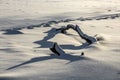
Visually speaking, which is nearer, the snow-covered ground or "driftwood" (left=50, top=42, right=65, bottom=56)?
the snow-covered ground

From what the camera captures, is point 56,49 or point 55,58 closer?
point 55,58

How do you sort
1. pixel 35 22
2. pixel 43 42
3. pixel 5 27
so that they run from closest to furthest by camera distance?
pixel 43 42 < pixel 5 27 < pixel 35 22

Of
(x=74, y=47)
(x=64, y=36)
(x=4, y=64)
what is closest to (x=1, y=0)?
(x=64, y=36)

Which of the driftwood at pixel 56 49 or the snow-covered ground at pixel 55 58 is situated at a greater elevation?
the driftwood at pixel 56 49

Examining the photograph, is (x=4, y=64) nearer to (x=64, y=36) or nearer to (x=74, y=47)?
(x=74, y=47)

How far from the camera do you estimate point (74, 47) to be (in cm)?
505

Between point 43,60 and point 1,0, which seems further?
point 1,0

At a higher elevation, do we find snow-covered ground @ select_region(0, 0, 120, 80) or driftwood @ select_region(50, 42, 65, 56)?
driftwood @ select_region(50, 42, 65, 56)

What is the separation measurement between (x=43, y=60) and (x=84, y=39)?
64.6 inches

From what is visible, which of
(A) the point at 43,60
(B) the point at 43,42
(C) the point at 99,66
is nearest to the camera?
(C) the point at 99,66

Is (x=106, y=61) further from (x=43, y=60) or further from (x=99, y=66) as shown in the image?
(x=43, y=60)

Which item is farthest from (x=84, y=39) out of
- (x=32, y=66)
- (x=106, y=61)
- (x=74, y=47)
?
(x=32, y=66)

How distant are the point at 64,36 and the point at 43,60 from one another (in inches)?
78.0

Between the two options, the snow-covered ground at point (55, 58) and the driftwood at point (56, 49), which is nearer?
the snow-covered ground at point (55, 58)
